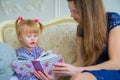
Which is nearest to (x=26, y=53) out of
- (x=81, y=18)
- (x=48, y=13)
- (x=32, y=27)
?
(x=32, y=27)

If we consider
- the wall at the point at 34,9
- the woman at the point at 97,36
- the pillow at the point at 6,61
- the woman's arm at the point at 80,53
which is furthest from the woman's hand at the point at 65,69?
the wall at the point at 34,9

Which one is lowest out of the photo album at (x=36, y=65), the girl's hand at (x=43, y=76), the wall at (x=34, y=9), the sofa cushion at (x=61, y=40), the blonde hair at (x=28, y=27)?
the girl's hand at (x=43, y=76)

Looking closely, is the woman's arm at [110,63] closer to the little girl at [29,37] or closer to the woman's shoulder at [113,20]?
the woman's shoulder at [113,20]

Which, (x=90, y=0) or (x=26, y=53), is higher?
(x=90, y=0)

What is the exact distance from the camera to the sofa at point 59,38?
1666 millimetres

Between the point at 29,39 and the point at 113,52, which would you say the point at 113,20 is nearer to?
the point at 113,52

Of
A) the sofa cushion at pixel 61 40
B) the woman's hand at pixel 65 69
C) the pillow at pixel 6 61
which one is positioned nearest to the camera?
the woman's hand at pixel 65 69

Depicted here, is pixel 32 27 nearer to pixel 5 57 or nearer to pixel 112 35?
pixel 5 57

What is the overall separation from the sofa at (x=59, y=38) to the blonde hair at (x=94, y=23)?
0.28 metres

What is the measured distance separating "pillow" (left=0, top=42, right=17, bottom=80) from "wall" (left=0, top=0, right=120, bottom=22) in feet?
3.56

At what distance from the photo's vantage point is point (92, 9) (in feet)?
4.54

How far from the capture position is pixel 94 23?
54.4 inches

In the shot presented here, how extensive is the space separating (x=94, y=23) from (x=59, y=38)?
40 centimetres

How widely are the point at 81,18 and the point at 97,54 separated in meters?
0.24
